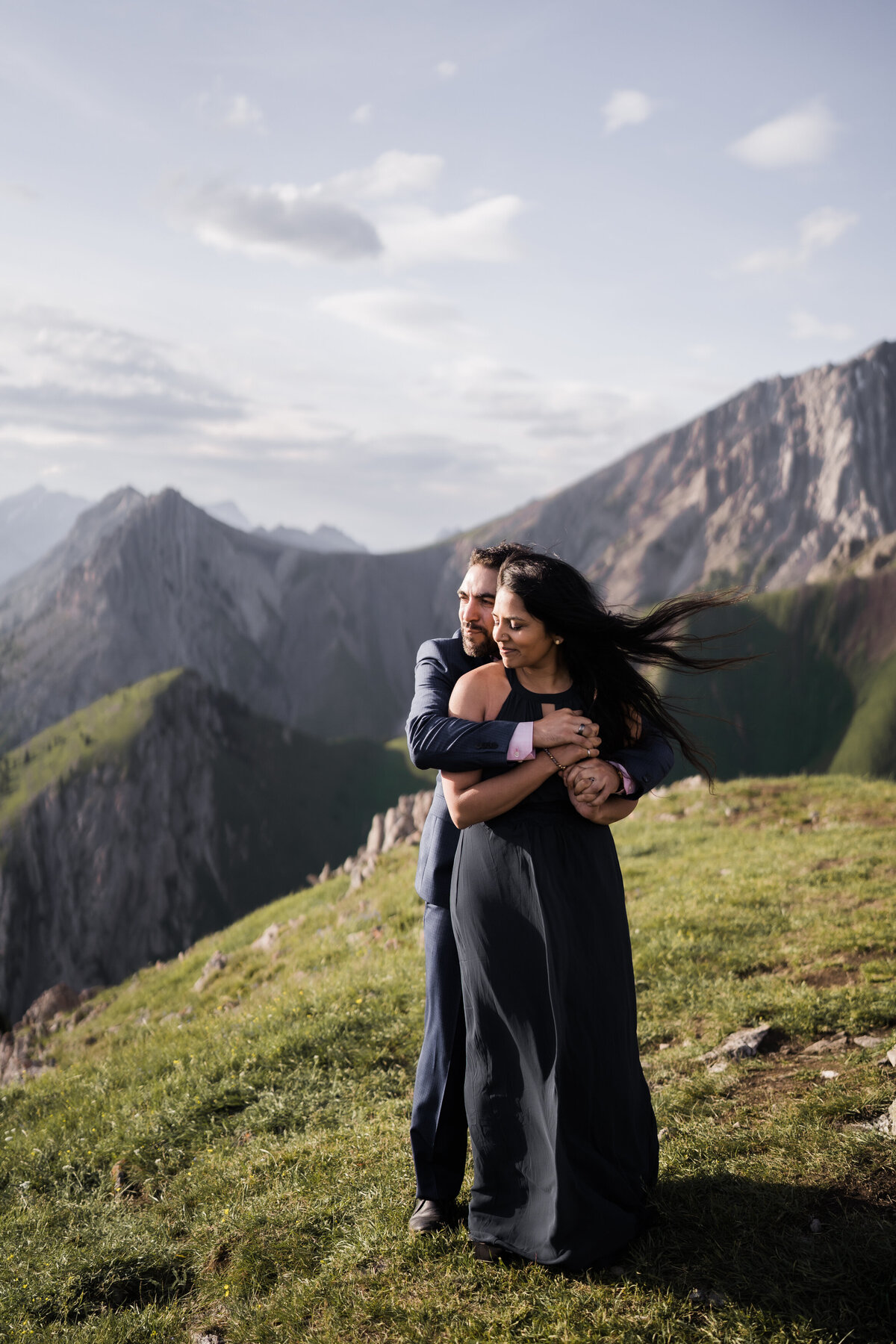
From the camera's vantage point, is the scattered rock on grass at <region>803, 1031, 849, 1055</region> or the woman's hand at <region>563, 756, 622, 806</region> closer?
the woman's hand at <region>563, 756, 622, 806</region>

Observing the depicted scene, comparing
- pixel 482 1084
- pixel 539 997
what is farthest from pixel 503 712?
pixel 482 1084

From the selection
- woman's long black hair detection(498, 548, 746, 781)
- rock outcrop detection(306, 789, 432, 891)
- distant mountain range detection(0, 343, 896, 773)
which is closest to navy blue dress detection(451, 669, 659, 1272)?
woman's long black hair detection(498, 548, 746, 781)

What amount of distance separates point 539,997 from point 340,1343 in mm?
2072

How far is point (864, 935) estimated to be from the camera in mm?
9219

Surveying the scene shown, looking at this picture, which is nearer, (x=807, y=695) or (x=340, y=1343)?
(x=340, y=1343)

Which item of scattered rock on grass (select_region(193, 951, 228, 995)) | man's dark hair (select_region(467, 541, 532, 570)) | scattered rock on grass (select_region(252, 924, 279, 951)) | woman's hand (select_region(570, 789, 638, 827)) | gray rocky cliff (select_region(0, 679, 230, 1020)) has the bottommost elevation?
gray rocky cliff (select_region(0, 679, 230, 1020))

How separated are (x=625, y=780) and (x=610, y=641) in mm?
847

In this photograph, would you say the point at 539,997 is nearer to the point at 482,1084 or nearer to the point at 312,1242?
the point at 482,1084

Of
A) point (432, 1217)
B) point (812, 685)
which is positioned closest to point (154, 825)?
point (812, 685)

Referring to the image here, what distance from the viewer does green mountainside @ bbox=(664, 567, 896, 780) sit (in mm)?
104188

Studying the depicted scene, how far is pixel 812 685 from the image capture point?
119m

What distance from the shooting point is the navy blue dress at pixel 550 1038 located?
15.8 feet

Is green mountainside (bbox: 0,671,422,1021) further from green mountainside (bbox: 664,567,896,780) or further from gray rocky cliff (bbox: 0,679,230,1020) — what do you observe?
green mountainside (bbox: 664,567,896,780)

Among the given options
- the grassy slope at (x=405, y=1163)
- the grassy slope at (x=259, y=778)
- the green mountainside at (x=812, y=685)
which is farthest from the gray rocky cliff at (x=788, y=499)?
the grassy slope at (x=405, y=1163)
